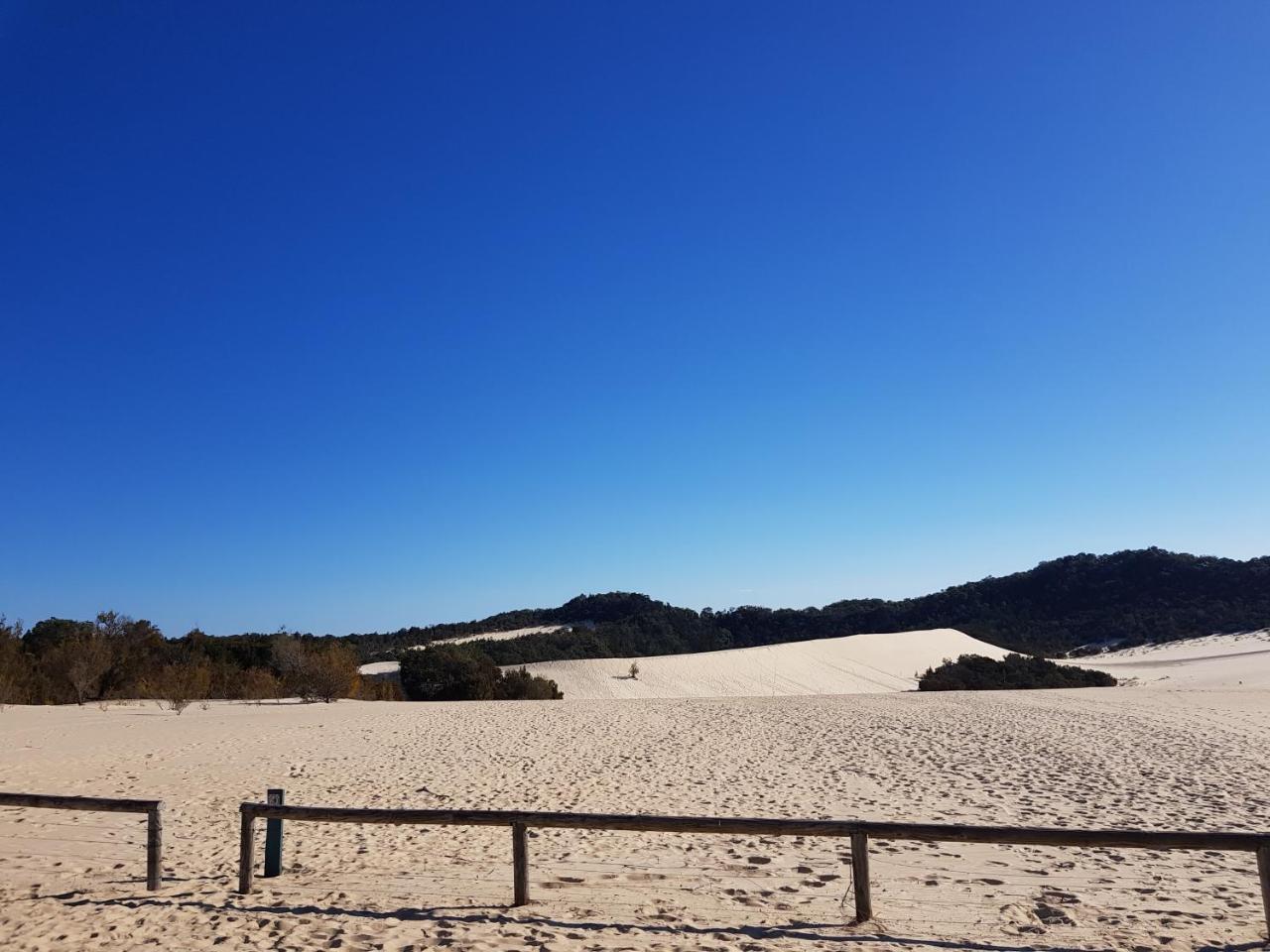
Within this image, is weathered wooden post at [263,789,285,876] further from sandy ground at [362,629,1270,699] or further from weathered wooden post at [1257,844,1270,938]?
sandy ground at [362,629,1270,699]

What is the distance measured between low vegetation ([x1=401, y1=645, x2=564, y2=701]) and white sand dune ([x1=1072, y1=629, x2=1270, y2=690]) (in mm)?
25638

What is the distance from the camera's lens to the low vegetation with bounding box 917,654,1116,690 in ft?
113

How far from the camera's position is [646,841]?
8656mm

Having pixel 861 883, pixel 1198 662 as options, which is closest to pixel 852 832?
pixel 861 883

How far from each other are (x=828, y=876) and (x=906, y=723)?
548 inches

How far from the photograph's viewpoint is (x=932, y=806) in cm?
1059

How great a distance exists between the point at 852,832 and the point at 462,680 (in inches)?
1203

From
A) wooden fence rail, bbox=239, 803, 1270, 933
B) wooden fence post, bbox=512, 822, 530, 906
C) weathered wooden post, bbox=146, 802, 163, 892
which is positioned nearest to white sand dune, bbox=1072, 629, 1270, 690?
wooden fence rail, bbox=239, 803, 1270, 933

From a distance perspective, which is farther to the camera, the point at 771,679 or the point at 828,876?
the point at 771,679

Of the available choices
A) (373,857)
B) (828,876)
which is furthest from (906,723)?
(373,857)

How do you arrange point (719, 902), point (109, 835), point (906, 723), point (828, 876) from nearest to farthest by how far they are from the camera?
point (719, 902), point (828, 876), point (109, 835), point (906, 723)

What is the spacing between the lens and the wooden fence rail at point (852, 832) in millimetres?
5406

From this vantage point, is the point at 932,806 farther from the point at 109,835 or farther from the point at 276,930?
the point at 109,835

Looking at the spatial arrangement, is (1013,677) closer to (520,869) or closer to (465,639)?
(520,869)
